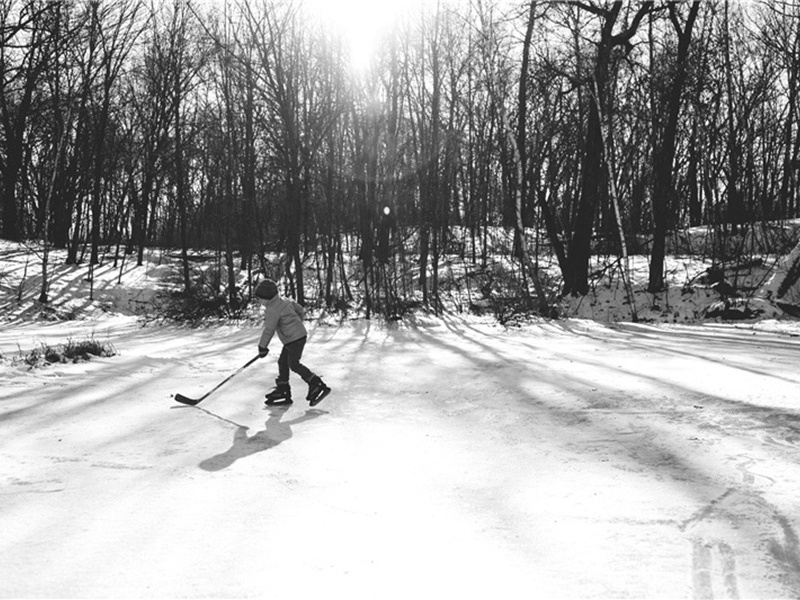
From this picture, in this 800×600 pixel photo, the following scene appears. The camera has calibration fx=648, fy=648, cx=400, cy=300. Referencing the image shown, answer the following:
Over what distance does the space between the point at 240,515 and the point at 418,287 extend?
60.5ft

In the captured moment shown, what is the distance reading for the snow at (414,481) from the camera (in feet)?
10.4

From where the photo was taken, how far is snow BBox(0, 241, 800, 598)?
3184 mm

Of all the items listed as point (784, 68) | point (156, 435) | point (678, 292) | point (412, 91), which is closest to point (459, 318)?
point (678, 292)

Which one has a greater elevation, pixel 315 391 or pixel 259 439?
pixel 315 391

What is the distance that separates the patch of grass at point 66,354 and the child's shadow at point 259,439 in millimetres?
4018

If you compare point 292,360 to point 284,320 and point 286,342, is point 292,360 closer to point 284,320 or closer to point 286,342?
point 286,342

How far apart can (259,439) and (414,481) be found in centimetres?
187

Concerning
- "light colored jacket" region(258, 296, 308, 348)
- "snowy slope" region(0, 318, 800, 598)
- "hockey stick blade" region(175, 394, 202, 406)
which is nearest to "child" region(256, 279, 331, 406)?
"light colored jacket" region(258, 296, 308, 348)

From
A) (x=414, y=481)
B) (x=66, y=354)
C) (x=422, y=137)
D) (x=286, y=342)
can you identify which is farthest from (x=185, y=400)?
(x=422, y=137)

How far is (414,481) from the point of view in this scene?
4.70 m

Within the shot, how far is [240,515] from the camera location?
158 inches

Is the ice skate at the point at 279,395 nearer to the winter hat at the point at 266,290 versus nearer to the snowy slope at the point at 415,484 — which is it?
the snowy slope at the point at 415,484

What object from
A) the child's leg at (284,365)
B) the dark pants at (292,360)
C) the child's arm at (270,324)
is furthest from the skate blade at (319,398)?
the child's arm at (270,324)

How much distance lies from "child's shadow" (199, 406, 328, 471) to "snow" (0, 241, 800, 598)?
4 cm
